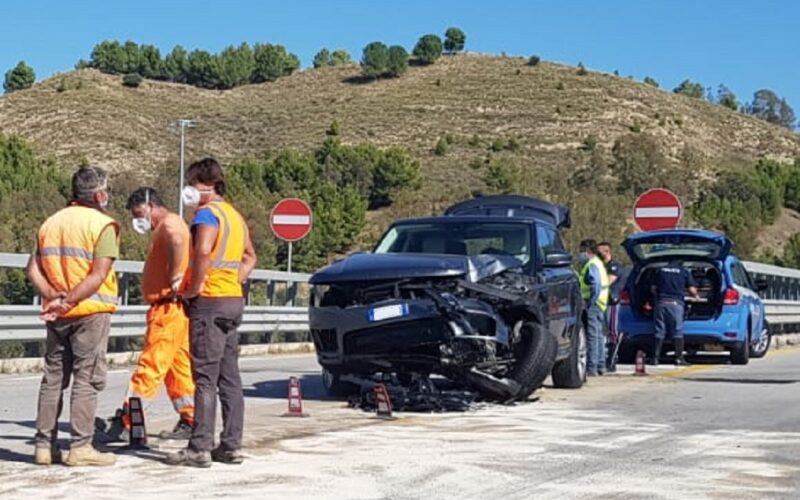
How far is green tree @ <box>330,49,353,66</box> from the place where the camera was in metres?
112

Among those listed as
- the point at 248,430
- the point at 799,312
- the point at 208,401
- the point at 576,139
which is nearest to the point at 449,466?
the point at 208,401

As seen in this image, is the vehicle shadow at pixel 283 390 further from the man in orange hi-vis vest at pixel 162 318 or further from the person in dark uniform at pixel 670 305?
the person in dark uniform at pixel 670 305

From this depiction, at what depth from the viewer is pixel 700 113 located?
101000mm

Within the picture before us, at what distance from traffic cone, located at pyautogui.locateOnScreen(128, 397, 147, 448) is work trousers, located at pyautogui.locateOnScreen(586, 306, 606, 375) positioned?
25.2 ft

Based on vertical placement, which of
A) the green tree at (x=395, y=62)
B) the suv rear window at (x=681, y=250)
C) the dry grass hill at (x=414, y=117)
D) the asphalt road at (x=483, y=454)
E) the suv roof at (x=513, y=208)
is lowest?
the asphalt road at (x=483, y=454)

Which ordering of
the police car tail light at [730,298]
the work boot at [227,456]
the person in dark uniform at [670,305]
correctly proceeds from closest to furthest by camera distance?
the work boot at [227,456] → the person in dark uniform at [670,305] → the police car tail light at [730,298]

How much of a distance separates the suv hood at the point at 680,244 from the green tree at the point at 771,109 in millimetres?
116425

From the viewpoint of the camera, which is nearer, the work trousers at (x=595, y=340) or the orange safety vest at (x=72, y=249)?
the orange safety vest at (x=72, y=249)

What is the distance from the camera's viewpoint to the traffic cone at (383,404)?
11203 millimetres

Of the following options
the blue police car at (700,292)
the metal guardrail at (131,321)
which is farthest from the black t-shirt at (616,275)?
the metal guardrail at (131,321)

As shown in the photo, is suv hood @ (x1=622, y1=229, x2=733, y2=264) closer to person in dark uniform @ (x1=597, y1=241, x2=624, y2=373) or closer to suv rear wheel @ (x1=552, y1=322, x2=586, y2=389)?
person in dark uniform @ (x1=597, y1=241, x2=624, y2=373)

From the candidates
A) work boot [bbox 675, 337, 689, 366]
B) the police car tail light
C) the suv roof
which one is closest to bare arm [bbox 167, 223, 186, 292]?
the suv roof

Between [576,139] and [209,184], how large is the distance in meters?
79.5

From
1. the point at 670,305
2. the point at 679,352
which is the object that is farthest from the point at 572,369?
the point at 679,352
